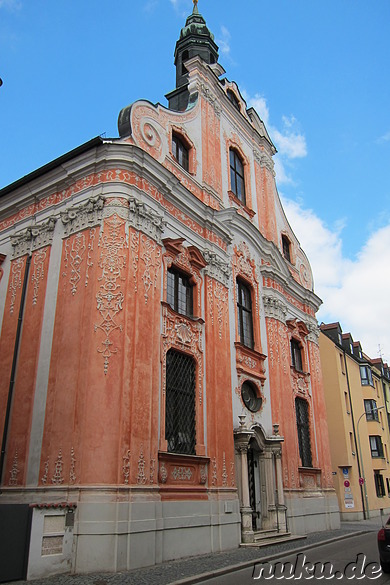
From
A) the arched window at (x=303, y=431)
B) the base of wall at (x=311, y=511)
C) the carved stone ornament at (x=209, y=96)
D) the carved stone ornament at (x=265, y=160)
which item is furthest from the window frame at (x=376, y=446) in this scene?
the carved stone ornament at (x=209, y=96)

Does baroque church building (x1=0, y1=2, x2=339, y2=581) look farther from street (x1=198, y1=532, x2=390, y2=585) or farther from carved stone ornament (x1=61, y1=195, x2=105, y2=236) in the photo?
street (x1=198, y1=532, x2=390, y2=585)

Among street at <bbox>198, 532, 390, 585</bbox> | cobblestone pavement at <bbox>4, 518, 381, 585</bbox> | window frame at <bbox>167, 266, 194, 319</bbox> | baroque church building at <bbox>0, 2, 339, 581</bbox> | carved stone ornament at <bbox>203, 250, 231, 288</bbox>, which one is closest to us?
cobblestone pavement at <bbox>4, 518, 381, 585</bbox>

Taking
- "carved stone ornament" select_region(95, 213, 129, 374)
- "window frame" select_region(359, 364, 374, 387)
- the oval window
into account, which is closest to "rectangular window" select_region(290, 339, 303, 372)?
the oval window

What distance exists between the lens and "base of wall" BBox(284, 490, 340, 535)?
18.3 meters

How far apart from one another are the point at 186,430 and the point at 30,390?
4346mm

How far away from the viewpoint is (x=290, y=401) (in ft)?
65.8

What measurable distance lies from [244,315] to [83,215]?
316 inches

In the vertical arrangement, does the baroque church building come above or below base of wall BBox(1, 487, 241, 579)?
above

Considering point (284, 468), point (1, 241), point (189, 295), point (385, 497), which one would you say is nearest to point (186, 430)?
point (189, 295)

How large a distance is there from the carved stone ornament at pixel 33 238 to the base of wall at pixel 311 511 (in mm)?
12194

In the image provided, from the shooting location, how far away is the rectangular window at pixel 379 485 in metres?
33.1

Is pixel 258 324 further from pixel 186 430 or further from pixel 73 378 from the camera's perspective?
pixel 73 378

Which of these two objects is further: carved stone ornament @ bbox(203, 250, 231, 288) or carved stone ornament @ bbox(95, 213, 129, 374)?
carved stone ornament @ bbox(203, 250, 231, 288)

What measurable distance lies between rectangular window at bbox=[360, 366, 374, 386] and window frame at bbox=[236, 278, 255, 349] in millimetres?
19413
